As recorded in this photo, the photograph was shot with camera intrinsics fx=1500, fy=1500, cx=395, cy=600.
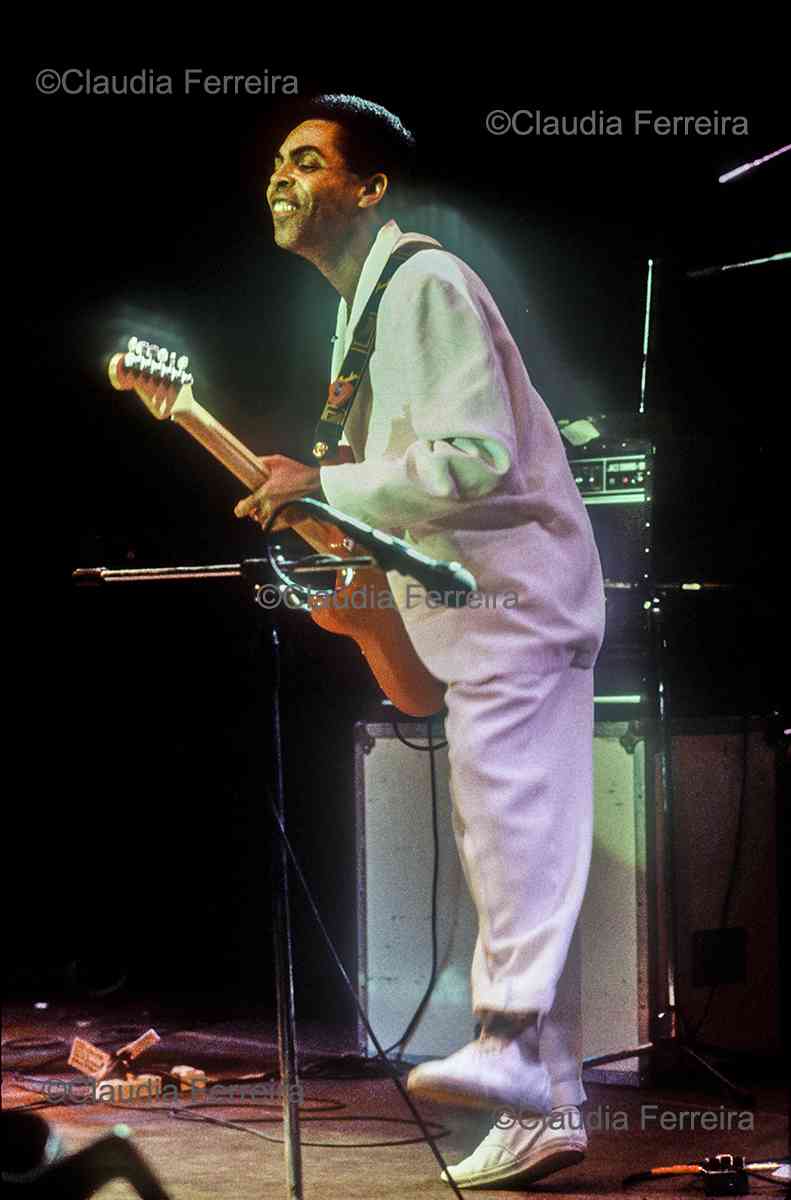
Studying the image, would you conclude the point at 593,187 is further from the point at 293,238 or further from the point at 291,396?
the point at 293,238

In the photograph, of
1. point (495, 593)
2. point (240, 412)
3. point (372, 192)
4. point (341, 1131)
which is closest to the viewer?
point (495, 593)

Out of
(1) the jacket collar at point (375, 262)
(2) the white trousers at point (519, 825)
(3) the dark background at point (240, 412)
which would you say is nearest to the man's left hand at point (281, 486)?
(1) the jacket collar at point (375, 262)

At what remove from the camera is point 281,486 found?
2.82m

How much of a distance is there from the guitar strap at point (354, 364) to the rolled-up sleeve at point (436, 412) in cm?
6

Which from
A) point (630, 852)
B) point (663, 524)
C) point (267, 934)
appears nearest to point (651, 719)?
point (630, 852)

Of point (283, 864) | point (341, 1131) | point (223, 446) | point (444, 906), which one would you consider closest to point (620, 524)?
point (444, 906)

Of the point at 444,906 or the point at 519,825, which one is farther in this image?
the point at 444,906

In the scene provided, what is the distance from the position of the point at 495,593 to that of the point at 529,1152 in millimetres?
1129

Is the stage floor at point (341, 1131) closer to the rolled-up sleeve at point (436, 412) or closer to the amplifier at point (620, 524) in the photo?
the amplifier at point (620, 524)

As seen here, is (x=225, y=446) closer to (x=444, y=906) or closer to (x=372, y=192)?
(x=372, y=192)

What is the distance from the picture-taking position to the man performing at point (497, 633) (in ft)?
8.73

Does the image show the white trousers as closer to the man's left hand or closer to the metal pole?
the metal pole

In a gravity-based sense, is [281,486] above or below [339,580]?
above

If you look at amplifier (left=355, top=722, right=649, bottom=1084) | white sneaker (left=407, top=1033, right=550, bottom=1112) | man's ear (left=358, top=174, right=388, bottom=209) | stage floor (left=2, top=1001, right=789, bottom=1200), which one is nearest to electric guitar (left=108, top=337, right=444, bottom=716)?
man's ear (left=358, top=174, right=388, bottom=209)
